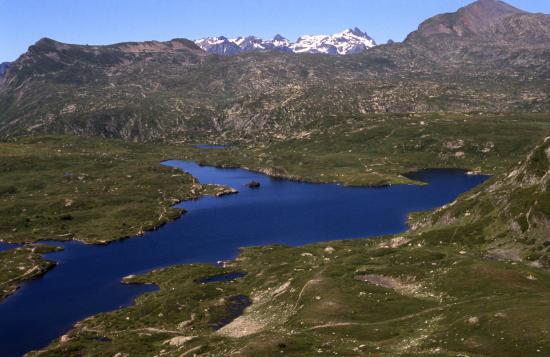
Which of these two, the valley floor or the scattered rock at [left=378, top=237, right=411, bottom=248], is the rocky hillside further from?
the scattered rock at [left=378, top=237, right=411, bottom=248]

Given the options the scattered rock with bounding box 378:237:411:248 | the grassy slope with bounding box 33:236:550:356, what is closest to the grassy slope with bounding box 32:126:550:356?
the grassy slope with bounding box 33:236:550:356

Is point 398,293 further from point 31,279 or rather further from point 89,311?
point 31,279

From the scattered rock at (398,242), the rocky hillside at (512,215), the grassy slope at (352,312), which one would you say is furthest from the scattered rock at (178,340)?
the scattered rock at (398,242)

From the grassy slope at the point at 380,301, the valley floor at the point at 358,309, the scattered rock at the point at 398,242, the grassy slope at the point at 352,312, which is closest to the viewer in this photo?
the grassy slope at the point at 352,312

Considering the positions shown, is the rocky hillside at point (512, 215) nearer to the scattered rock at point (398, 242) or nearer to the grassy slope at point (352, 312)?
the grassy slope at point (352, 312)

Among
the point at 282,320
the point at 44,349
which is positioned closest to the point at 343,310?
the point at 282,320

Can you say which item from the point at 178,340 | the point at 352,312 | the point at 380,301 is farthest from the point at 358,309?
the point at 178,340
